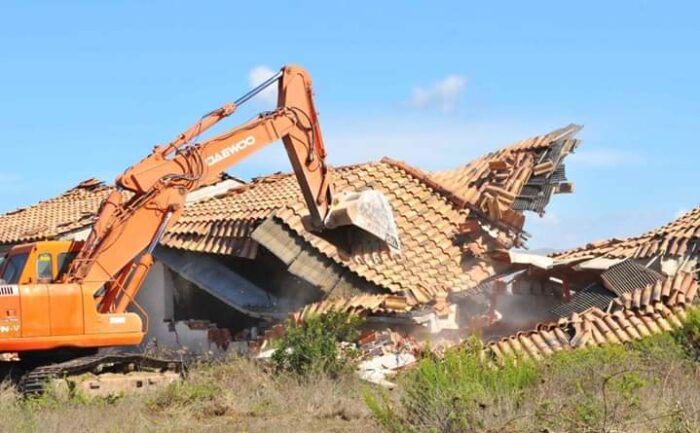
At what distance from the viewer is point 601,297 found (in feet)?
62.3

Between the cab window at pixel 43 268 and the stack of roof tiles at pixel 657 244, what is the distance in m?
10.8

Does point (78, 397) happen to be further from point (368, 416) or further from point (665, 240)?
point (665, 240)

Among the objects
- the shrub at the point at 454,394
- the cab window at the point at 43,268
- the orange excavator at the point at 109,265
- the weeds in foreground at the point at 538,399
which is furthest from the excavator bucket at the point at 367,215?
the shrub at the point at 454,394

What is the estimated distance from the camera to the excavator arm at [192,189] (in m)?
14.8

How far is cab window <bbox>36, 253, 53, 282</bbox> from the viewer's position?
15.0 metres

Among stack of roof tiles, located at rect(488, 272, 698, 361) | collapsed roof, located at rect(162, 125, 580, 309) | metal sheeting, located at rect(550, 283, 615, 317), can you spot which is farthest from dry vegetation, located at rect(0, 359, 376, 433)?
metal sheeting, located at rect(550, 283, 615, 317)

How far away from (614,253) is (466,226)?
3.01 m

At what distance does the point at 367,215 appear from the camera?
18781 millimetres

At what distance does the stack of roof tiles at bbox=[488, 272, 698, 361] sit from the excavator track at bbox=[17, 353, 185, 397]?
4734 mm

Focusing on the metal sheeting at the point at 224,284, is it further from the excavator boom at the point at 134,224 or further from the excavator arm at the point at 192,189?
the excavator boom at the point at 134,224

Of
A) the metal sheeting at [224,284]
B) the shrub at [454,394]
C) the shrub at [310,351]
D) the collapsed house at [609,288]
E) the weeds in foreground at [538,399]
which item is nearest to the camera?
the weeds in foreground at [538,399]

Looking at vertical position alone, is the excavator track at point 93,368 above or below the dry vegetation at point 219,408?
above

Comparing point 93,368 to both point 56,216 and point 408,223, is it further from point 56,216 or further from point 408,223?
point 56,216

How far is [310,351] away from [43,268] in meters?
4.02
